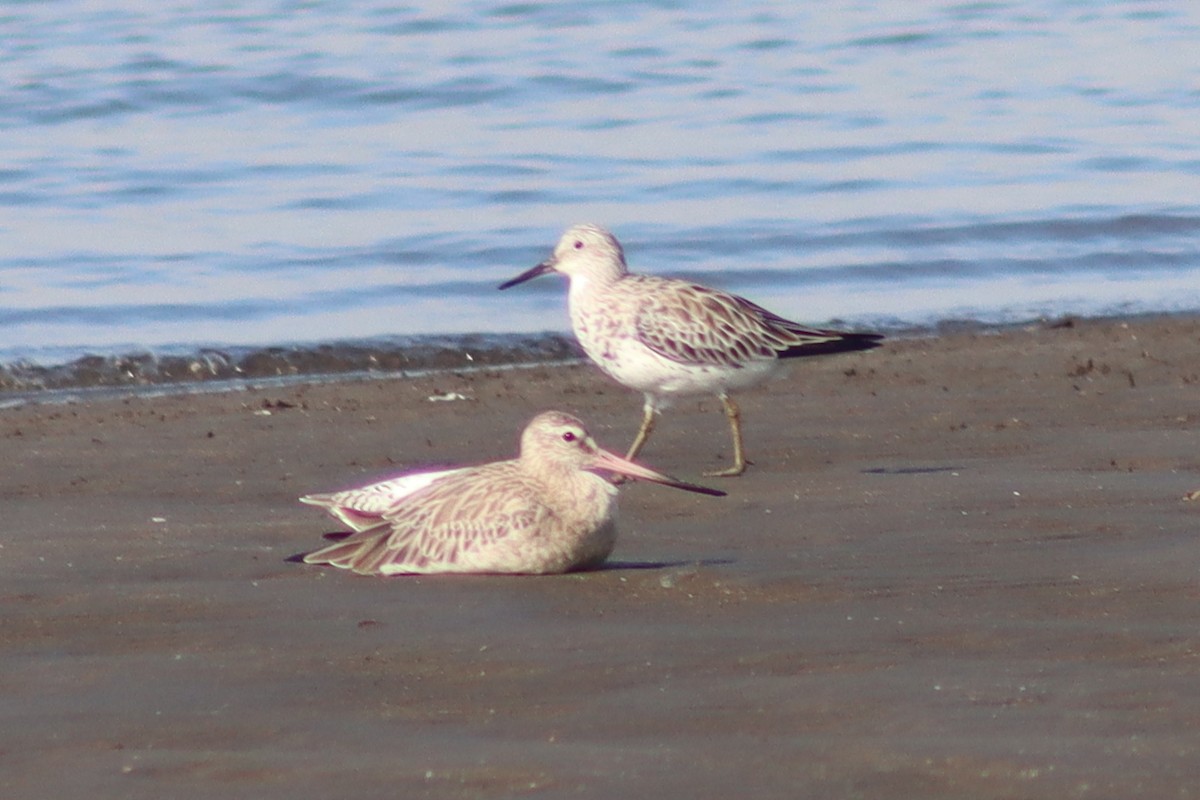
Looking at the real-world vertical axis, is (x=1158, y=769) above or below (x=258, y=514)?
above

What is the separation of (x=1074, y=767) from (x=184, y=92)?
18.5 metres

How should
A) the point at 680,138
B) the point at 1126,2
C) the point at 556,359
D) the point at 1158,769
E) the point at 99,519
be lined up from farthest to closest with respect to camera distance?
the point at 1126,2 < the point at 680,138 < the point at 556,359 < the point at 99,519 < the point at 1158,769

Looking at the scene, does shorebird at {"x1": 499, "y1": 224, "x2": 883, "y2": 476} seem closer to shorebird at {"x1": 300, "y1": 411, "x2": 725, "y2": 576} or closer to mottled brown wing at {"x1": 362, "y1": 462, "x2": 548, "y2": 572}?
shorebird at {"x1": 300, "y1": 411, "x2": 725, "y2": 576}

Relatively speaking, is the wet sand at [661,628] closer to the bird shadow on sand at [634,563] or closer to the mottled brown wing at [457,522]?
the bird shadow on sand at [634,563]

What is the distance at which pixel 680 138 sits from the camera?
18625mm

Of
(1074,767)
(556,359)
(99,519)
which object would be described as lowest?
(556,359)

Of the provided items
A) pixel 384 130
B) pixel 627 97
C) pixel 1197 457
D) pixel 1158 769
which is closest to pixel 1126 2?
pixel 627 97

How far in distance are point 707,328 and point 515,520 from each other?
274 cm

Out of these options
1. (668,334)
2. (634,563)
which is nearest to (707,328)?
(668,334)

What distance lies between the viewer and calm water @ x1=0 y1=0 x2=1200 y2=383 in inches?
511

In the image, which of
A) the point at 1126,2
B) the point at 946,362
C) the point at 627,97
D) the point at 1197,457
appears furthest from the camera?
the point at 1126,2

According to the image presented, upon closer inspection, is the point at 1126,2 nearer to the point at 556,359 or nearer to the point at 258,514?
the point at 556,359

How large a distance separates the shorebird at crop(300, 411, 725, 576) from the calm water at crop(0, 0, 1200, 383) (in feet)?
19.2

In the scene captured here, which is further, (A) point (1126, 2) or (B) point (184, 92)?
(A) point (1126, 2)
